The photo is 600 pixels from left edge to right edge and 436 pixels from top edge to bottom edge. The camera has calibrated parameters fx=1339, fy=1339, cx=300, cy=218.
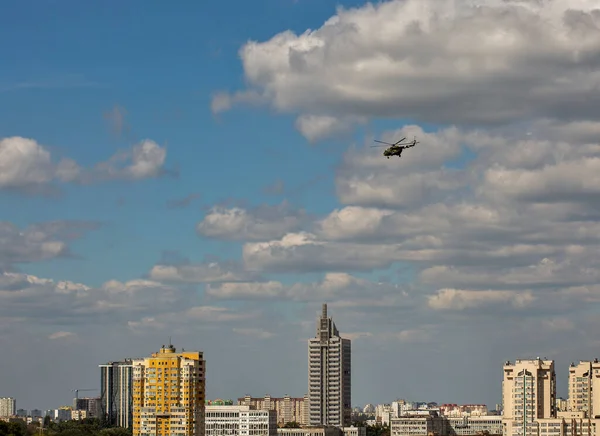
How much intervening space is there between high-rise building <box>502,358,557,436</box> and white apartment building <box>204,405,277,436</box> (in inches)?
1620

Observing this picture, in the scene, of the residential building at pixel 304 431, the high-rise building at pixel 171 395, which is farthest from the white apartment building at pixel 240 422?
the high-rise building at pixel 171 395

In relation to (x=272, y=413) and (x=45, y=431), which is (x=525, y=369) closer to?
(x=272, y=413)

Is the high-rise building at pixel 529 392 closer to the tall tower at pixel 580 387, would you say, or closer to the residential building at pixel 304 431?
the tall tower at pixel 580 387

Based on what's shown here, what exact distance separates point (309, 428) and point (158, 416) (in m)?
54.2

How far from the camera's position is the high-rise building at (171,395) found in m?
141

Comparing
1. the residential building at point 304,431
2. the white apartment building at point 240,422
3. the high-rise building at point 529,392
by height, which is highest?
the high-rise building at point 529,392

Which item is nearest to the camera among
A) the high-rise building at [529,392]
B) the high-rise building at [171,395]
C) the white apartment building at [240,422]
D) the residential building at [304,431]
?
the high-rise building at [171,395]

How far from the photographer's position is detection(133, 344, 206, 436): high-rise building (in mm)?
141125

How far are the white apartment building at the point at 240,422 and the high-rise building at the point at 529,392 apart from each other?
135 feet

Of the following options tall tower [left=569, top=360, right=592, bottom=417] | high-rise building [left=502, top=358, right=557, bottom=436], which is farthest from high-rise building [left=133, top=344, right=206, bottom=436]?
tall tower [left=569, top=360, right=592, bottom=417]

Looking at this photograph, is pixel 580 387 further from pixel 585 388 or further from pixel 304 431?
pixel 304 431

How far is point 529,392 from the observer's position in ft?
487

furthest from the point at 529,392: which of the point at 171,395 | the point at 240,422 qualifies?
the point at 240,422

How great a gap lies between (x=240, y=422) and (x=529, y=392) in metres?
47.8
